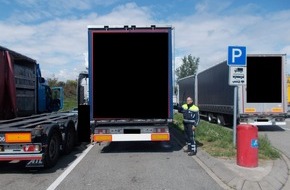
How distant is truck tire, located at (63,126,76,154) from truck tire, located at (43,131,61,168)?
119 cm

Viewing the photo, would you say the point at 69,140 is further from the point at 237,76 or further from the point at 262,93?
the point at 262,93

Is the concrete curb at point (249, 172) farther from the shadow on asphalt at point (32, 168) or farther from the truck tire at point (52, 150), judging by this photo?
the truck tire at point (52, 150)

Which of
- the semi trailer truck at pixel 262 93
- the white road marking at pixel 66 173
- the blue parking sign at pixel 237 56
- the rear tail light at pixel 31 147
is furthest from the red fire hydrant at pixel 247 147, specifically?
the semi trailer truck at pixel 262 93

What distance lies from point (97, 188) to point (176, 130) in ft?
34.2

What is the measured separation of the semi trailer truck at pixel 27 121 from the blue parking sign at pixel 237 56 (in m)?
4.82

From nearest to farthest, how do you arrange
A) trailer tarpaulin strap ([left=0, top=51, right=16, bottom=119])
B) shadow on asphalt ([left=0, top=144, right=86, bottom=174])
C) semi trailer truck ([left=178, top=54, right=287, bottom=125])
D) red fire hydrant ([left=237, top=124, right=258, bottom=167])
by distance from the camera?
red fire hydrant ([left=237, top=124, right=258, bottom=167]), shadow on asphalt ([left=0, top=144, right=86, bottom=174]), trailer tarpaulin strap ([left=0, top=51, right=16, bottom=119]), semi trailer truck ([left=178, top=54, right=287, bottom=125])

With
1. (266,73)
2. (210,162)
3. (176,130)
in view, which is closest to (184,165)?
(210,162)

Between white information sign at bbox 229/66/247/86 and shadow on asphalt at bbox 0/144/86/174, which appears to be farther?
white information sign at bbox 229/66/247/86

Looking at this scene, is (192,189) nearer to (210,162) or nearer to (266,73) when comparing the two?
(210,162)

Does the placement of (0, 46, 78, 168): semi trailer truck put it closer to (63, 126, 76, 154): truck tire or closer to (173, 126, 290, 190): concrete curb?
(63, 126, 76, 154): truck tire

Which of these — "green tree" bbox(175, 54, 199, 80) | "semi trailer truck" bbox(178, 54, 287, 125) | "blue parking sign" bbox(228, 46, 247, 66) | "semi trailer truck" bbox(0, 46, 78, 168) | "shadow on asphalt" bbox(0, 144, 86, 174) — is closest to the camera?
"semi trailer truck" bbox(0, 46, 78, 168)

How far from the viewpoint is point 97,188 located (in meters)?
7.06

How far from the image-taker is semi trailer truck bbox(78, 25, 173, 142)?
10812 mm

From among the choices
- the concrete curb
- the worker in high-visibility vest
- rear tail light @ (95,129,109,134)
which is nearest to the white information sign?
the worker in high-visibility vest
